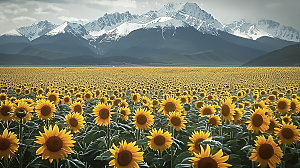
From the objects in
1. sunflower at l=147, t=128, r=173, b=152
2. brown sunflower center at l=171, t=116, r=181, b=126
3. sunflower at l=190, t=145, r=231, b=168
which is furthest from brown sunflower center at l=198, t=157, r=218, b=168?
brown sunflower center at l=171, t=116, r=181, b=126

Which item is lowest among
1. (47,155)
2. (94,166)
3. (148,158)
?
(94,166)

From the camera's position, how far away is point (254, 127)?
15.1 feet

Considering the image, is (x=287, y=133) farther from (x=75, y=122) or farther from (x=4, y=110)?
(x=4, y=110)

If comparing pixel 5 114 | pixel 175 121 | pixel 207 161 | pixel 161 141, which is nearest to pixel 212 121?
pixel 175 121

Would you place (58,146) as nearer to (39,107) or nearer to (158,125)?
(39,107)

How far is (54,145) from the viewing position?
129 inches

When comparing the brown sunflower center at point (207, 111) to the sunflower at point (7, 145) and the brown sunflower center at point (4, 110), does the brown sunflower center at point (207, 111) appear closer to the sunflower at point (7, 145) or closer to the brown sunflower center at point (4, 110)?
the sunflower at point (7, 145)

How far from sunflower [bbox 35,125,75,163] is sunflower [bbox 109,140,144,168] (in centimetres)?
56

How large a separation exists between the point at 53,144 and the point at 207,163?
70.0 inches

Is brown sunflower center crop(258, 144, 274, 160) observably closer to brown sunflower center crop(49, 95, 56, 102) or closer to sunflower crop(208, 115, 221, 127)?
sunflower crop(208, 115, 221, 127)

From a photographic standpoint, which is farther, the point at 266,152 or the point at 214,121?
the point at 214,121

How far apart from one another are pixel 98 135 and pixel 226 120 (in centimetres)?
255

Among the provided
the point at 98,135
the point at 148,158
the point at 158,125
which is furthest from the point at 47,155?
the point at 158,125

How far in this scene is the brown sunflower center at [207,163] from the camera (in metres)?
2.72
